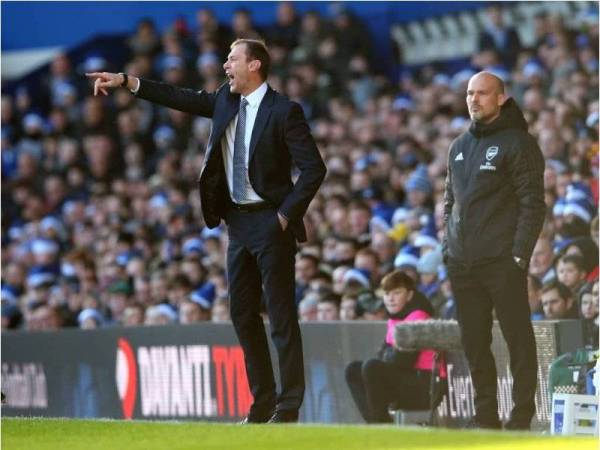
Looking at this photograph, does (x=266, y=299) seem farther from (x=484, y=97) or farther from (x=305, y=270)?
(x=305, y=270)

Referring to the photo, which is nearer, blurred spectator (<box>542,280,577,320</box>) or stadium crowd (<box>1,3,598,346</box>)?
blurred spectator (<box>542,280,577,320</box>)

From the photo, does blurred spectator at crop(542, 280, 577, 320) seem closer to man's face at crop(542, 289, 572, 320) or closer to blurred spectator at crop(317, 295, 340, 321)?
man's face at crop(542, 289, 572, 320)

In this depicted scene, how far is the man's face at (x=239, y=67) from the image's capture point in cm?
828

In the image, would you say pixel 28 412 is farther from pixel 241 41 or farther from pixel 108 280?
pixel 241 41

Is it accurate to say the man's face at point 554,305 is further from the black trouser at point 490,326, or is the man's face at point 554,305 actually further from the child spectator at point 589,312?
the black trouser at point 490,326

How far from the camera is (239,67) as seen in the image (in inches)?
326

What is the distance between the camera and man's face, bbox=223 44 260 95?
8.28m

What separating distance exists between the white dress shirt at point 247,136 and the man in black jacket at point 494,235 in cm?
111

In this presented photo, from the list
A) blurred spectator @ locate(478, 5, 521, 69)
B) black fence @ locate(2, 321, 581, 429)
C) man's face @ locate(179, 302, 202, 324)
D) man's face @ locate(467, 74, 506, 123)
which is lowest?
black fence @ locate(2, 321, 581, 429)

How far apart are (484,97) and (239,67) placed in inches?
50.6

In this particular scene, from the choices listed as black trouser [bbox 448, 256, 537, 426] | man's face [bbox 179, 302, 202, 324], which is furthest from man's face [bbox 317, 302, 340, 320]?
black trouser [bbox 448, 256, 537, 426]

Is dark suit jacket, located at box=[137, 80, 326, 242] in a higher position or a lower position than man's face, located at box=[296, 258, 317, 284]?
higher

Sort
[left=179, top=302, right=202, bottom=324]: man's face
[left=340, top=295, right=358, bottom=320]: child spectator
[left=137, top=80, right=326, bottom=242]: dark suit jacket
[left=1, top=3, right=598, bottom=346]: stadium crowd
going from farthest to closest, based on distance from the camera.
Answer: [left=179, top=302, right=202, bottom=324]: man's face, [left=1, top=3, right=598, bottom=346]: stadium crowd, [left=340, top=295, right=358, bottom=320]: child spectator, [left=137, top=80, right=326, bottom=242]: dark suit jacket

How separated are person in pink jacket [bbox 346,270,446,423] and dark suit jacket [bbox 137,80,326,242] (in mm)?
2591
